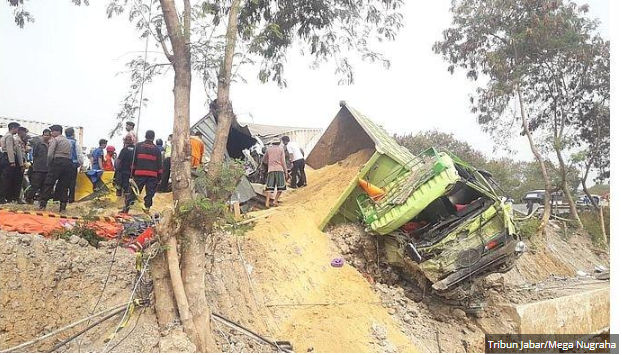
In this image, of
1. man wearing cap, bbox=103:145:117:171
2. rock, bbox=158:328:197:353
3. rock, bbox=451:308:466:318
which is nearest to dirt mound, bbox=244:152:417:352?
rock, bbox=451:308:466:318

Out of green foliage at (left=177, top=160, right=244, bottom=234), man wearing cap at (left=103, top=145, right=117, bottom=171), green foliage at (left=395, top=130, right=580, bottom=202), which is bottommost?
green foliage at (left=177, top=160, right=244, bottom=234)

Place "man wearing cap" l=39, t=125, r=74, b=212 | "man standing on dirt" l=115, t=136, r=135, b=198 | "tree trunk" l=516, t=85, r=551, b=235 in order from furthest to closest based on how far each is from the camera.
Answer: "tree trunk" l=516, t=85, r=551, b=235, "man standing on dirt" l=115, t=136, r=135, b=198, "man wearing cap" l=39, t=125, r=74, b=212

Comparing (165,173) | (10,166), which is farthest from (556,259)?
(10,166)

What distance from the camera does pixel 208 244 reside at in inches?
259

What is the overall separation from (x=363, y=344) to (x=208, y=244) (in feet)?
7.63

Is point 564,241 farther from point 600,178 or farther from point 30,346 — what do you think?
point 30,346

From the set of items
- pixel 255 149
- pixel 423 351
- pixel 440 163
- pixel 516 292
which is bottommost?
pixel 423 351

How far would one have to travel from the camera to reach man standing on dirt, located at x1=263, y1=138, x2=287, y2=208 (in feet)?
30.1

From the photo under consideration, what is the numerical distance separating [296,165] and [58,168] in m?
4.80

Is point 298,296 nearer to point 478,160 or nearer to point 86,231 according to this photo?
point 86,231

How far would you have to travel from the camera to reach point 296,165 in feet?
36.2

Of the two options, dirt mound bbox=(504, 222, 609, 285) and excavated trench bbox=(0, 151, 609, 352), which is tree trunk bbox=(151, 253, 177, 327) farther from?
dirt mound bbox=(504, 222, 609, 285)

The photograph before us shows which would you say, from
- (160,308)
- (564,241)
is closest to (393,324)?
(160,308)

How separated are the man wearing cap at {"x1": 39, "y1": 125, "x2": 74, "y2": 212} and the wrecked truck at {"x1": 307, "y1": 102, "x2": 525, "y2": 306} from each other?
4.11m
